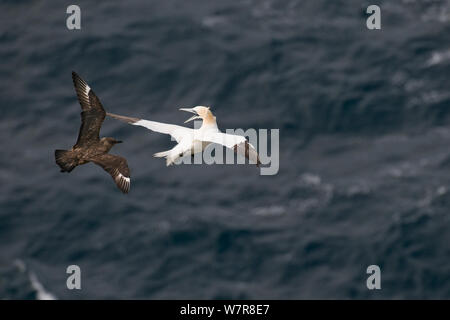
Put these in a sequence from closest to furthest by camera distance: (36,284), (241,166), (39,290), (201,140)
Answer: (201,140) → (39,290) → (36,284) → (241,166)

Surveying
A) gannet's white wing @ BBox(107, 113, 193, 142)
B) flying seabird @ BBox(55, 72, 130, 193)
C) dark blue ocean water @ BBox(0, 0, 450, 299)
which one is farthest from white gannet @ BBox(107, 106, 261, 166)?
dark blue ocean water @ BBox(0, 0, 450, 299)

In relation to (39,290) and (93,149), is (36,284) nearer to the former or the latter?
(39,290)

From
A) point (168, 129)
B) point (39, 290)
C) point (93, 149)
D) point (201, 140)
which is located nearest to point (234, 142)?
point (201, 140)

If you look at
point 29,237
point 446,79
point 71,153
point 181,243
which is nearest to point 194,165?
point 181,243

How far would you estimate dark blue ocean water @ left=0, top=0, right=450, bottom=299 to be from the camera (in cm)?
8950

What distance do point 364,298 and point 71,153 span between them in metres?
49.5

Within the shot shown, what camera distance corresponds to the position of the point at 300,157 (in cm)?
9650

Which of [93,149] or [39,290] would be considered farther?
[39,290]

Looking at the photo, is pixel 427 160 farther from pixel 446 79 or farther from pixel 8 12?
pixel 8 12

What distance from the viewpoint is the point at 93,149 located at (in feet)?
140

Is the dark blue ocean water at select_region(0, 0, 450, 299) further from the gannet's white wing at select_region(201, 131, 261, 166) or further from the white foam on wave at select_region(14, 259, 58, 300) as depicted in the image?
the gannet's white wing at select_region(201, 131, 261, 166)

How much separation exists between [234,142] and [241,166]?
173 ft

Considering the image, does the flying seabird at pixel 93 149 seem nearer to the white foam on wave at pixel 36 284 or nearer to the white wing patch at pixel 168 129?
the white wing patch at pixel 168 129

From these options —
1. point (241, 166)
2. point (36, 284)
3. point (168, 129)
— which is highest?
point (241, 166)
